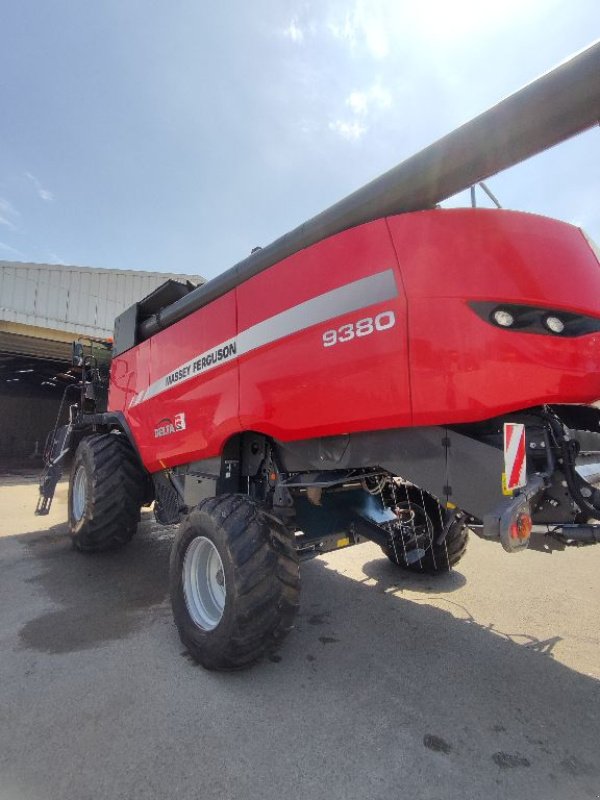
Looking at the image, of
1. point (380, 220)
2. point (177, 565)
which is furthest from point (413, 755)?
point (380, 220)

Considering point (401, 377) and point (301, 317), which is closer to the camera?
point (401, 377)

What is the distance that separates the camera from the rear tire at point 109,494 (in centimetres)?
467

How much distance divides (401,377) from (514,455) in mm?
630

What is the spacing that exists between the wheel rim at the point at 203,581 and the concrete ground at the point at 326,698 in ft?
1.04

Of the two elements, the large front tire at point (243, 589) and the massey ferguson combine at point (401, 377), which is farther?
the large front tire at point (243, 589)

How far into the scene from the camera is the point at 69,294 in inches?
537

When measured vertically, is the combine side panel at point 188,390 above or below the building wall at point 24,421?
below

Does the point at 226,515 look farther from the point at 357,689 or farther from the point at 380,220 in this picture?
the point at 380,220

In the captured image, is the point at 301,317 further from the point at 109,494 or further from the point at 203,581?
the point at 109,494

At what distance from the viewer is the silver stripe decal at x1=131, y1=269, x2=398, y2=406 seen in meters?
2.31

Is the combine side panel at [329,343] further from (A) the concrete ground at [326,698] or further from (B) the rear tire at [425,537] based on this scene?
(B) the rear tire at [425,537]

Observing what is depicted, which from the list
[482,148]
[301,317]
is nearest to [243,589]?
[301,317]

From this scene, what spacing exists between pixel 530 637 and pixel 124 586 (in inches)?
136

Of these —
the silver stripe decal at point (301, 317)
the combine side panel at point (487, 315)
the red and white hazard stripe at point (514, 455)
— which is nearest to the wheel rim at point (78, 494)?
the silver stripe decal at point (301, 317)
